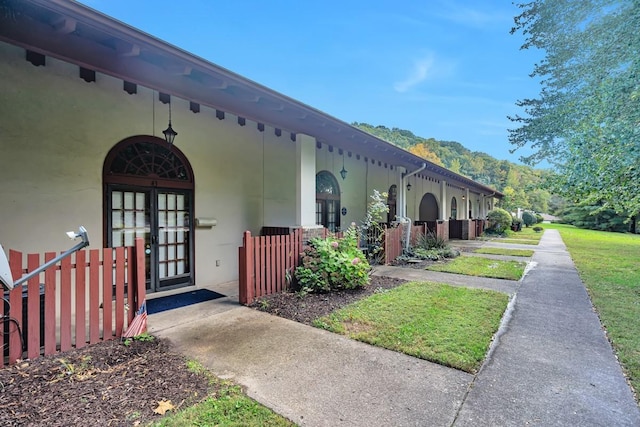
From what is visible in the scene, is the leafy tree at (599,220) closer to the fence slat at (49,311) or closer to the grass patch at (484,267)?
the grass patch at (484,267)

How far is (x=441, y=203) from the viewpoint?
1588 centimetres

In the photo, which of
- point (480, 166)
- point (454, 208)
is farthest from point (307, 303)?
point (480, 166)

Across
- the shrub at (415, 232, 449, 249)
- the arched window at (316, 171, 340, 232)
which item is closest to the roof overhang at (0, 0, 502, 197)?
the arched window at (316, 171, 340, 232)

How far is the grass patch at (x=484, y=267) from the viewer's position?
7283mm

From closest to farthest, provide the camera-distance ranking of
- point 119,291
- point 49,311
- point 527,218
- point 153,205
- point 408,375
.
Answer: point 408,375
point 49,311
point 119,291
point 153,205
point 527,218

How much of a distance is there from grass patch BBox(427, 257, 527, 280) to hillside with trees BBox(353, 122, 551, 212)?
29.7 m

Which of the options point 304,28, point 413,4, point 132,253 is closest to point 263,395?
point 132,253

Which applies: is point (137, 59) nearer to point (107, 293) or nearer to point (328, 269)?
point (107, 293)

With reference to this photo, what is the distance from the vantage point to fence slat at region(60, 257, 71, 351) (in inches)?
125

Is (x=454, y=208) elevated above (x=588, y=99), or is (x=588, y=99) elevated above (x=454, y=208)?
(x=588, y=99)

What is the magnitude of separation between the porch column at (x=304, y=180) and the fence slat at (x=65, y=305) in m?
3.95

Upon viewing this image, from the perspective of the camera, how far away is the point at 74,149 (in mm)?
4480

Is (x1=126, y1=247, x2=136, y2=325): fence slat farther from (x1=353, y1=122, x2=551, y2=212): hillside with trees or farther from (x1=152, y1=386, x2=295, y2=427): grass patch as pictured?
(x1=353, y1=122, x2=551, y2=212): hillside with trees

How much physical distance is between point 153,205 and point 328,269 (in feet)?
10.6
